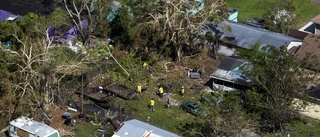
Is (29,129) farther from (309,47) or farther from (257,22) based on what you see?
(257,22)

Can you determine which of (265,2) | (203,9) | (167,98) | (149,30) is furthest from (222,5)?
(265,2)

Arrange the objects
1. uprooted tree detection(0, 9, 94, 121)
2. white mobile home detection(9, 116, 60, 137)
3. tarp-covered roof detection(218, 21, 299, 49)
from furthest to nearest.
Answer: tarp-covered roof detection(218, 21, 299, 49)
uprooted tree detection(0, 9, 94, 121)
white mobile home detection(9, 116, 60, 137)

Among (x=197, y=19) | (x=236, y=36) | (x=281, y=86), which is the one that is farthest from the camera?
(x=236, y=36)

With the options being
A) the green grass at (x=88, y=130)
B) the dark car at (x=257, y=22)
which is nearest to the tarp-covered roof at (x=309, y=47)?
the dark car at (x=257, y=22)

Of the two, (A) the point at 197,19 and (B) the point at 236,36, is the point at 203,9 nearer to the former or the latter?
(A) the point at 197,19

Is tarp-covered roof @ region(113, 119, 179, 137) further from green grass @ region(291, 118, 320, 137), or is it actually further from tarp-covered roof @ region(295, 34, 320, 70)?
tarp-covered roof @ region(295, 34, 320, 70)

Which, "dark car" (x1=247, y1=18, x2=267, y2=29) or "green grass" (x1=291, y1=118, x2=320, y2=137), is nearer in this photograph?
"green grass" (x1=291, y1=118, x2=320, y2=137)

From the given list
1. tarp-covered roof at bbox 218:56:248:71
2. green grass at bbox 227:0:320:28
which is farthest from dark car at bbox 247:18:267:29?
tarp-covered roof at bbox 218:56:248:71
